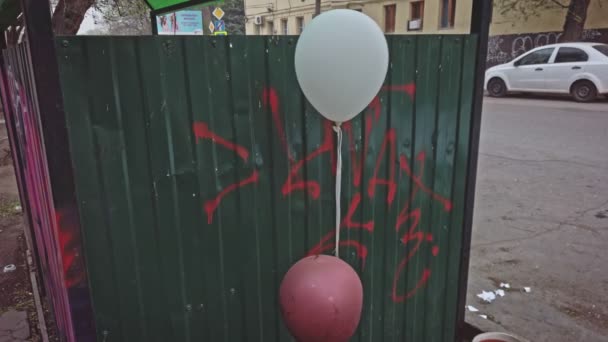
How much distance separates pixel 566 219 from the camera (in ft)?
17.3

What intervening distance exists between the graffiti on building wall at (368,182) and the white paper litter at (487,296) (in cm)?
142

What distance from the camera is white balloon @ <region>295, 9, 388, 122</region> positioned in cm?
161

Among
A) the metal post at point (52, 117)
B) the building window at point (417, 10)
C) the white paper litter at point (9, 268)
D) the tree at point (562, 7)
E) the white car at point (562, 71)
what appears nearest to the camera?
the metal post at point (52, 117)

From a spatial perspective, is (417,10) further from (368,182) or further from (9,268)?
(368,182)

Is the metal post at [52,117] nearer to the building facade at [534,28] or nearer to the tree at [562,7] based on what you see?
the tree at [562,7]

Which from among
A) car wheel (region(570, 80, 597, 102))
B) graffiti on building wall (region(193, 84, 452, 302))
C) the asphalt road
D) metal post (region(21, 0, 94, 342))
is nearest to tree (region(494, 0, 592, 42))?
car wheel (region(570, 80, 597, 102))

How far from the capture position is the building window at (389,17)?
80.7ft

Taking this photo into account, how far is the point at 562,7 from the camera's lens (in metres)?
18.1

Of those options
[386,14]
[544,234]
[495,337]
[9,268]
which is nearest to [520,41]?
[386,14]

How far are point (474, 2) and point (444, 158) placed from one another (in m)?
0.84

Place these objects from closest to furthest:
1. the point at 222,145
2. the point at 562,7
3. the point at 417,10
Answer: the point at 222,145 < the point at 562,7 < the point at 417,10

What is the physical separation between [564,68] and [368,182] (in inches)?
529

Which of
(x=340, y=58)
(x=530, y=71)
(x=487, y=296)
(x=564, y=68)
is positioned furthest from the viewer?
(x=530, y=71)

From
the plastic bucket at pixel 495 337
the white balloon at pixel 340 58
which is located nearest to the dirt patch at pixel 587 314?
the plastic bucket at pixel 495 337
